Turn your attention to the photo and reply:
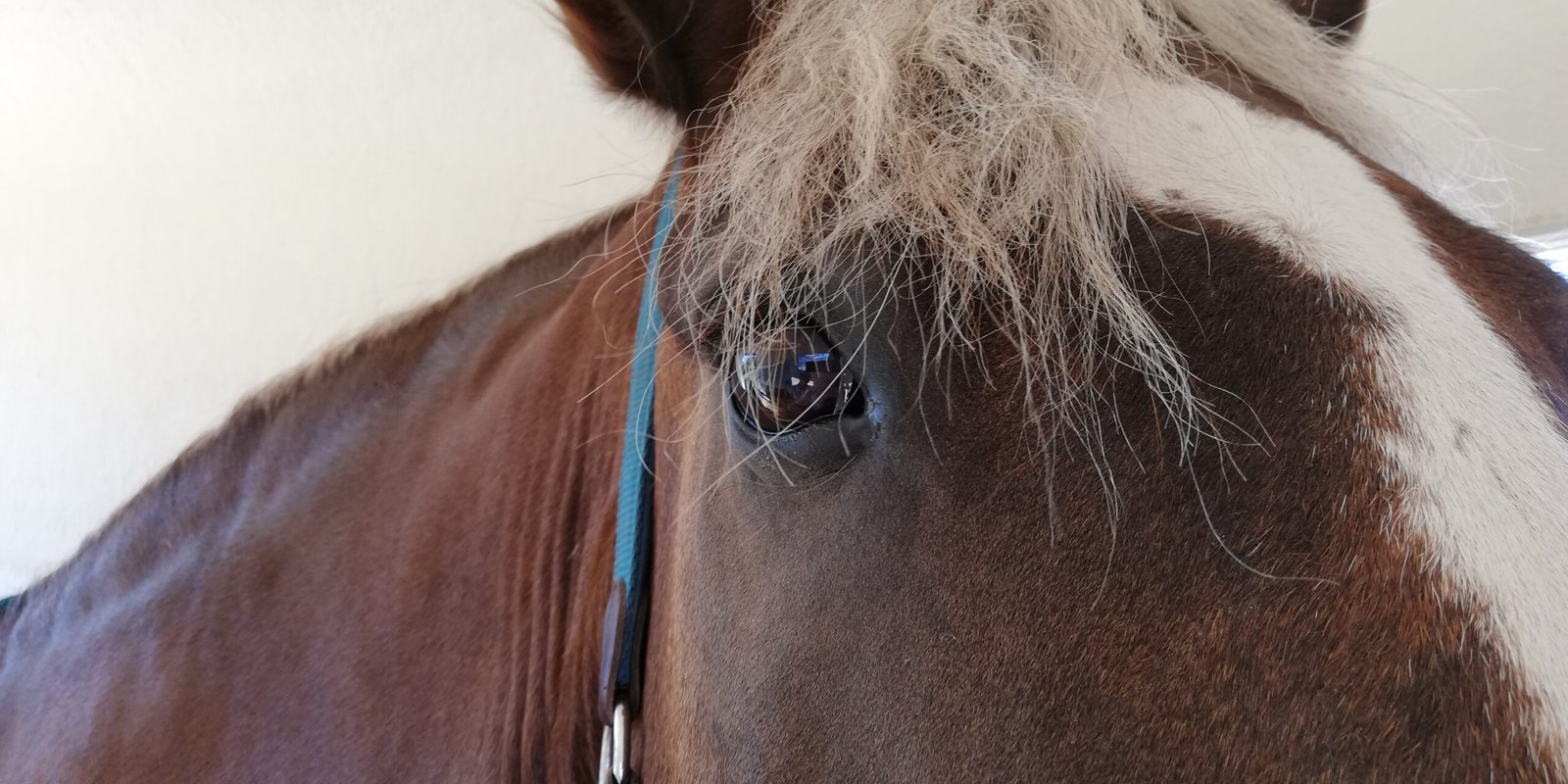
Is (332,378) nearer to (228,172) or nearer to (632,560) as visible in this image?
(632,560)

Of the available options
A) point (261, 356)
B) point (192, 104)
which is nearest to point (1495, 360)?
point (261, 356)

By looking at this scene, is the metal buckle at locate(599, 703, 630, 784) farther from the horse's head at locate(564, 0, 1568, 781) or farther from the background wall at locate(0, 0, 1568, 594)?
the background wall at locate(0, 0, 1568, 594)

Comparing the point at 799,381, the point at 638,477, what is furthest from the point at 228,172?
the point at 799,381

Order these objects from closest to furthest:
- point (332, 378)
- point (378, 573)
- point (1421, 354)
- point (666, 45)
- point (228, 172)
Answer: point (1421, 354), point (666, 45), point (378, 573), point (332, 378), point (228, 172)

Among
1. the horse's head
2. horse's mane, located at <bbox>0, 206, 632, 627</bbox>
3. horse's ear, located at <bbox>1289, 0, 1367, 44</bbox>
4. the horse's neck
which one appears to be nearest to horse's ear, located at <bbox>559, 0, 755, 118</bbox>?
the horse's head

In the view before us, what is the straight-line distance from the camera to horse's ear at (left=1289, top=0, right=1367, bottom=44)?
622 millimetres

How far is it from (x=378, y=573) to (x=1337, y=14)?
32.2 inches

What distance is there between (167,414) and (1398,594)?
1613mm

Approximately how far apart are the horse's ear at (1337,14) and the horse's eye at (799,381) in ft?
1.64

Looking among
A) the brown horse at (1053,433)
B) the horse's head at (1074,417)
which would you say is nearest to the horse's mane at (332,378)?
the brown horse at (1053,433)

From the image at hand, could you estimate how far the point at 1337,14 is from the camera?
2.08 feet

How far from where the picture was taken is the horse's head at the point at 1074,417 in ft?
0.94

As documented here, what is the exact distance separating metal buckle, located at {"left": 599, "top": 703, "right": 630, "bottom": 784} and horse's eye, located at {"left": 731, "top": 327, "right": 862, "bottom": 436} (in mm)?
224

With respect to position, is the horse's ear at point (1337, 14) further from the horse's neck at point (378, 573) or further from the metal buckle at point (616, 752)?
the metal buckle at point (616, 752)
